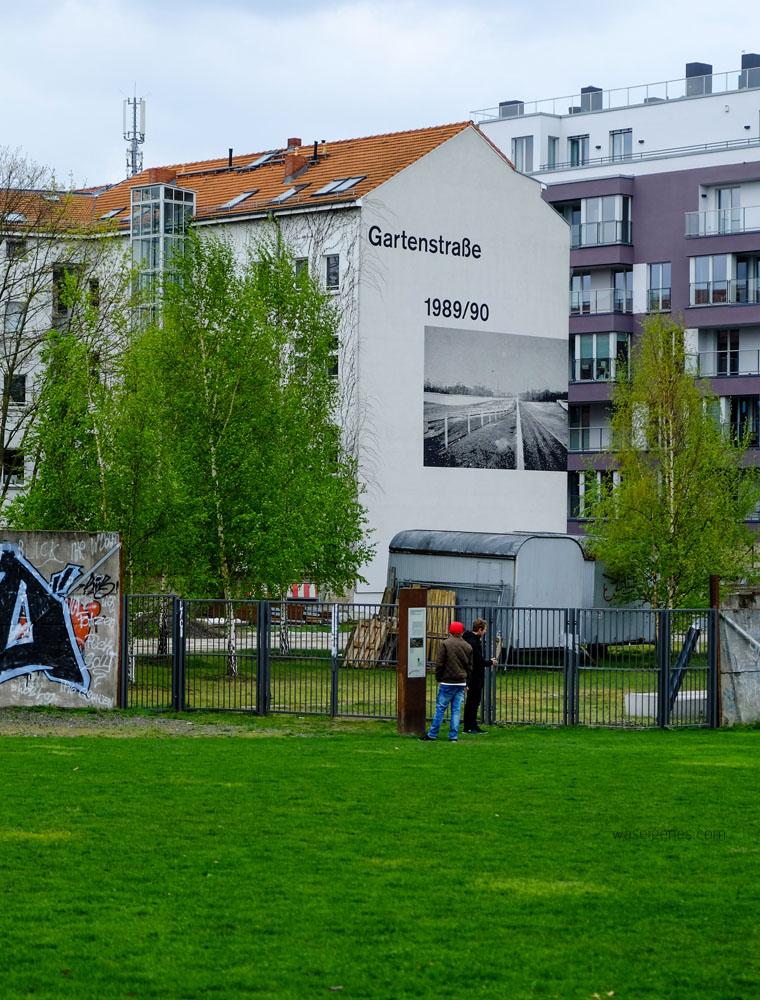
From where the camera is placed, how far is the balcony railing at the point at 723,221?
64.5 m

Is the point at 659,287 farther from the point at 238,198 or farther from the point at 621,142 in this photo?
the point at 238,198

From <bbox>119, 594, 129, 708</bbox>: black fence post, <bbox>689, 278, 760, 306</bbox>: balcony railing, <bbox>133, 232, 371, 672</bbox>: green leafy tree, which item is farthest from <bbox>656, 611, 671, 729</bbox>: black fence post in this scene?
<bbox>689, 278, 760, 306</bbox>: balcony railing

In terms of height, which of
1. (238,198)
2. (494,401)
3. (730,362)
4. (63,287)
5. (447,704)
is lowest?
A: (447,704)

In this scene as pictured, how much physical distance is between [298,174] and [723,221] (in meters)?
19.3

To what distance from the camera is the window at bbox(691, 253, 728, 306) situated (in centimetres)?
6494

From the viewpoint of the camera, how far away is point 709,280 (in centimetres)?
6538

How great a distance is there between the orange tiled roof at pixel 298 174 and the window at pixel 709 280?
51.0 feet

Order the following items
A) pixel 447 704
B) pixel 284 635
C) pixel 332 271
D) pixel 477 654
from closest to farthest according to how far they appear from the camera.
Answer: pixel 447 704 → pixel 477 654 → pixel 284 635 → pixel 332 271

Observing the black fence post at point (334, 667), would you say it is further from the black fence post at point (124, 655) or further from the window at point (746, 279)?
the window at point (746, 279)

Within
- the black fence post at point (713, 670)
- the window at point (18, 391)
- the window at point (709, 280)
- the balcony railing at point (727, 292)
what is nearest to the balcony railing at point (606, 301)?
the window at point (709, 280)

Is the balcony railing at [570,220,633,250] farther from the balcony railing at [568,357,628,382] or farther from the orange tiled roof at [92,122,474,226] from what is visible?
the orange tiled roof at [92,122,474,226]

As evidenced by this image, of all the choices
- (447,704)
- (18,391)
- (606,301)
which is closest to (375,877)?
(447,704)

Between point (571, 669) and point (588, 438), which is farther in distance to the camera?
point (588, 438)

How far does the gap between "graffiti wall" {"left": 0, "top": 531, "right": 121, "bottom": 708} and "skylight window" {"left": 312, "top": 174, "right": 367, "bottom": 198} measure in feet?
105
